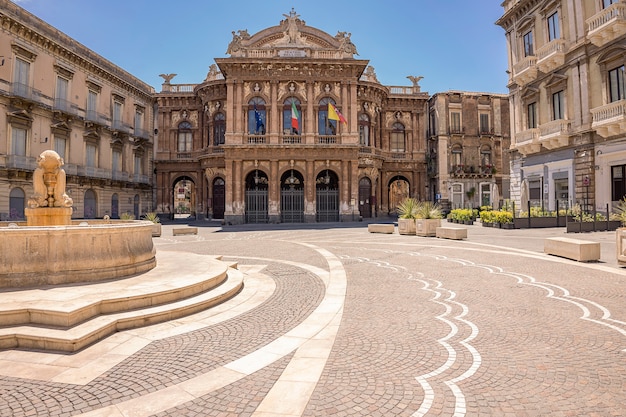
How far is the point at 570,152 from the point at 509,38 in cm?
1074

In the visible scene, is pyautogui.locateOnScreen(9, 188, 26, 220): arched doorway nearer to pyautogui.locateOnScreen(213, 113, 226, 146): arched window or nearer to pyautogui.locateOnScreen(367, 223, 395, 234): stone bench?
pyautogui.locateOnScreen(213, 113, 226, 146): arched window

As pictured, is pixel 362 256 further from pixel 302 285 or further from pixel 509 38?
pixel 509 38

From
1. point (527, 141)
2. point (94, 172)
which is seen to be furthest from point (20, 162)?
point (527, 141)

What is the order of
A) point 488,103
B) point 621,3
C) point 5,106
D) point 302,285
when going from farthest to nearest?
point 488,103 < point 5,106 < point 621,3 < point 302,285

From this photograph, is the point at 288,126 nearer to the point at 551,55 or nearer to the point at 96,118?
the point at 96,118

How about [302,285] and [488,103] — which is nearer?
[302,285]

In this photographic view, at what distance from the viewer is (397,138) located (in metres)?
36.6

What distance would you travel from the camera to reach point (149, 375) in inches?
133

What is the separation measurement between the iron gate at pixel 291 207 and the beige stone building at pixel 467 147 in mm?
15939

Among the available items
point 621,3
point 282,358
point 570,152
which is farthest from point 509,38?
point 282,358

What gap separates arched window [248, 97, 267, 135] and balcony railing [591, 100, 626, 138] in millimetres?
22675

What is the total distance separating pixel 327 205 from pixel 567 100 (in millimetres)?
18369

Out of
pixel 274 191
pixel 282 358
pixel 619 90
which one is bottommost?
pixel 282 358

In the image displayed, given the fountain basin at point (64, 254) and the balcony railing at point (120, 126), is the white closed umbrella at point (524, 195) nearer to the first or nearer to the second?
the fountain basin at point (64, 254)
